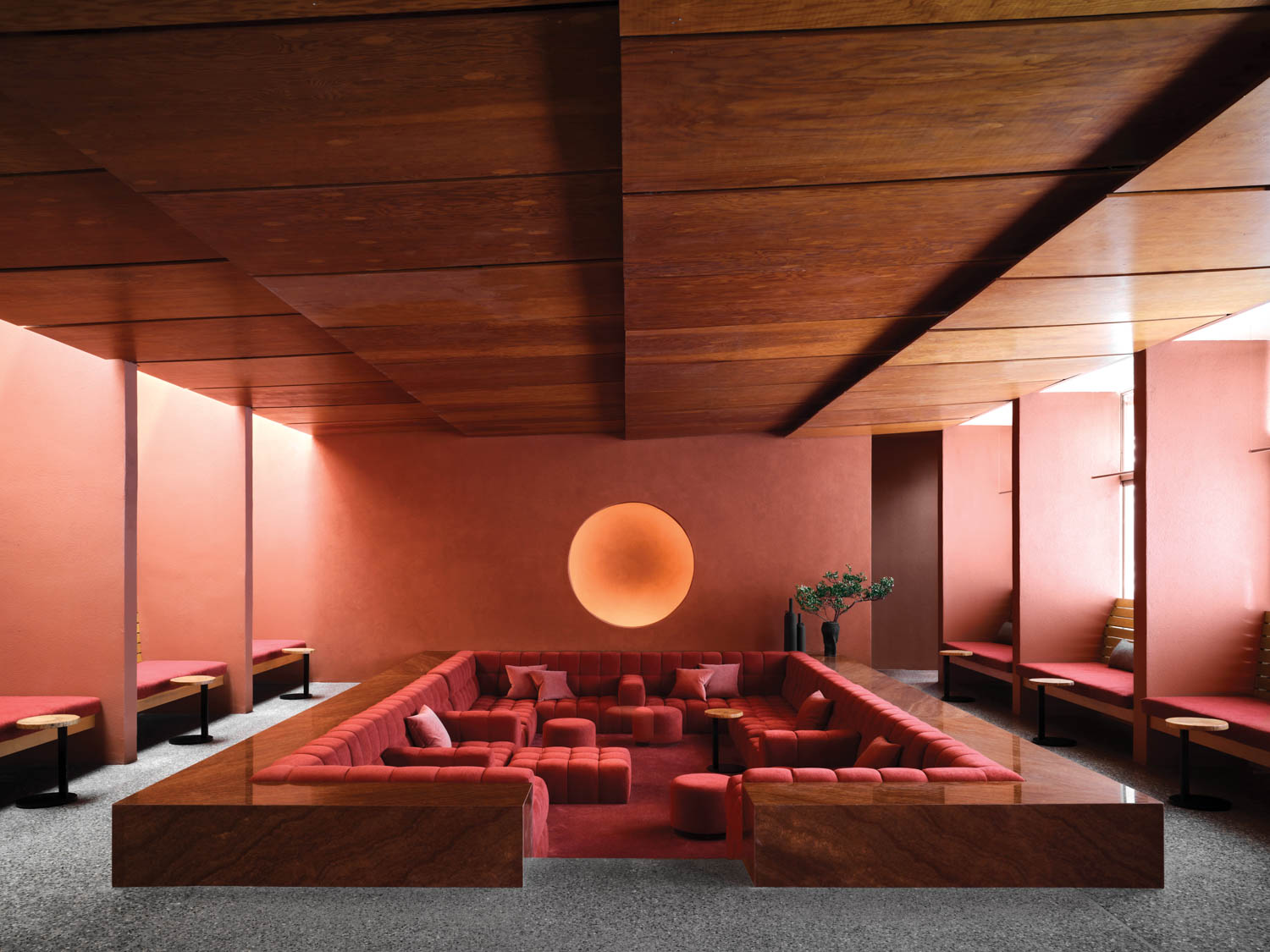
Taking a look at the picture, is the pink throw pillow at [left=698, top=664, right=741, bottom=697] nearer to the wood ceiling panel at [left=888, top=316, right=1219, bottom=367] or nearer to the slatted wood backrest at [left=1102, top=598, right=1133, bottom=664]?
the slatted wood backrest at [left=1102, top=598, right=1133, bottom=664]

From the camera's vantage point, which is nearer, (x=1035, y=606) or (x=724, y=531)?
(x=1035, y=606)

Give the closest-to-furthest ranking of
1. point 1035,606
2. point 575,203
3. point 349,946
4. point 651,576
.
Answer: point 349,946 → point 575,203 → point 1035,606 → point 651,576

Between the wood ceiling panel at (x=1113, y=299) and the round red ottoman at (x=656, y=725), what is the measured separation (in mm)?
4412

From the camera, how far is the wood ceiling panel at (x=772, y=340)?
5117mm

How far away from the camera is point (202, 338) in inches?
240

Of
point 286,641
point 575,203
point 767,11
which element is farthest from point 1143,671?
point 286,641

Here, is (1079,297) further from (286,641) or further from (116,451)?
(286,641)

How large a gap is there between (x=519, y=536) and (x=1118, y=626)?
6.30 meters

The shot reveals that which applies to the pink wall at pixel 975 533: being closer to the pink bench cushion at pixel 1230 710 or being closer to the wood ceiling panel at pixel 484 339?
the pink bench cushion at pixel 1230 710

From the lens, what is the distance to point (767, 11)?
2111 mm

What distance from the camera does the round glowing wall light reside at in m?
11.6

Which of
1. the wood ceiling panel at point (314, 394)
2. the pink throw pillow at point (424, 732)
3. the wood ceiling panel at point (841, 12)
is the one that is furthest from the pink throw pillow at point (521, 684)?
the wood ceiling panel at point (841, 12)

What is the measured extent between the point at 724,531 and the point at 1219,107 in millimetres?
8087

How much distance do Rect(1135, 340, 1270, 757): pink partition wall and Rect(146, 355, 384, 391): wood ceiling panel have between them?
235 inches
